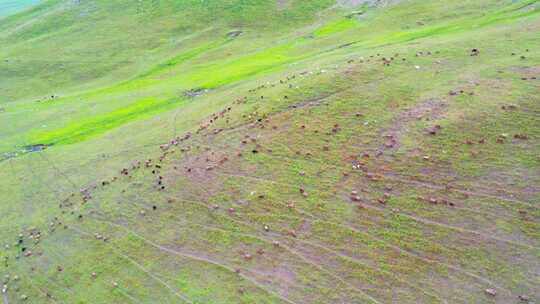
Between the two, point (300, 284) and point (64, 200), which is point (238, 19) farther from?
point (300, 284)

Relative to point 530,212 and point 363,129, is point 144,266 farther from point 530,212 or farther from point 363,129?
point 530,212

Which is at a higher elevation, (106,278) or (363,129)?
(363,129)

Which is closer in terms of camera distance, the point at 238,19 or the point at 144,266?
the point at 144,266

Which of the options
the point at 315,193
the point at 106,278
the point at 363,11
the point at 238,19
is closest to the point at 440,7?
the point at 363,11

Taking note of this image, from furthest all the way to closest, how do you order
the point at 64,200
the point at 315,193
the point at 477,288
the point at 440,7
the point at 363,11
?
the point at 363,11
the point at 440,7
the point at 64,200
the point at 315,193
the point at 477,288

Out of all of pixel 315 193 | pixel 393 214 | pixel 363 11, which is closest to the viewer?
pixel 393 214

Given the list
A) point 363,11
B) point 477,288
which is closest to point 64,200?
point 477,288
